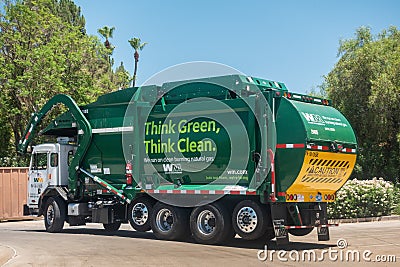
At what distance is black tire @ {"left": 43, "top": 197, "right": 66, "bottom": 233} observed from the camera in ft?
63.6

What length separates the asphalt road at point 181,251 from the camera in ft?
40.4

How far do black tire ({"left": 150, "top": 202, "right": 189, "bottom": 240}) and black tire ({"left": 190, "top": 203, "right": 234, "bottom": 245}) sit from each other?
471 millimetres

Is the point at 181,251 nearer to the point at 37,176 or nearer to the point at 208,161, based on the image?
the point at 208,161

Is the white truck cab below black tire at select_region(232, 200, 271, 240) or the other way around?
the other way around

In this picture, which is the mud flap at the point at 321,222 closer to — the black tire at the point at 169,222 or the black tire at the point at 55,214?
the black tire at the point at 169,222

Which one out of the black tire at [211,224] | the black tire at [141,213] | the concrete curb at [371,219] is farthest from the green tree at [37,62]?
the black tire at [211,224]

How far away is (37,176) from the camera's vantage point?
66.7 ft

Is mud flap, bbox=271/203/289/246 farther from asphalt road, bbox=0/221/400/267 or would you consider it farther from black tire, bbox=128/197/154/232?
black tire, bbox=128/197/154/232

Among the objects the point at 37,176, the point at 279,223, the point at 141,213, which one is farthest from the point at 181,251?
the point at 37,176

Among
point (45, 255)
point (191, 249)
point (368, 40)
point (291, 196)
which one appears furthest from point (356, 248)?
point (368, 40)

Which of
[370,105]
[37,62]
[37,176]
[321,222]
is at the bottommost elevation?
[321,222]

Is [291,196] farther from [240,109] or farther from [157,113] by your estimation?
[157,113]

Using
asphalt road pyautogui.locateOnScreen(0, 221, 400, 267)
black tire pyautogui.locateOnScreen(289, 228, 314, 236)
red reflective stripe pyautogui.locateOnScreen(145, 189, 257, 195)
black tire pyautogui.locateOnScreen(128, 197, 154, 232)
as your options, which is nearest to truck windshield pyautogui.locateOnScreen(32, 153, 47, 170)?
asphalt road pyautogui.locateOnScreen(0, 221, 400, 267)

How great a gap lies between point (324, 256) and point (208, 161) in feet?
13.3
